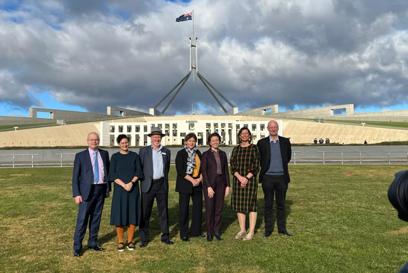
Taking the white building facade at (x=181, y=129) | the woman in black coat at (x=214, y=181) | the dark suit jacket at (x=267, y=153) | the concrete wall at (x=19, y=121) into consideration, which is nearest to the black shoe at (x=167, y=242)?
the woman in black coat at (x=214, y=181)

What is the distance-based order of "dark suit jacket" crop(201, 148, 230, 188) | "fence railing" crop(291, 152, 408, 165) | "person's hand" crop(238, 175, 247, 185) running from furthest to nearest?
"fence railing" crop(291, 152, 408, 165) → "dark suit jacket" crop(201, 148, 230, 188) → "person's hand" crop(238, 175, 247, 185)

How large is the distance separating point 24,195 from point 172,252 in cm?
743

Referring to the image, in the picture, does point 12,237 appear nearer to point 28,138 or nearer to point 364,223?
point 364,223

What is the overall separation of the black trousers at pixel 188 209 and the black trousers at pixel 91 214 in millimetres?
1256

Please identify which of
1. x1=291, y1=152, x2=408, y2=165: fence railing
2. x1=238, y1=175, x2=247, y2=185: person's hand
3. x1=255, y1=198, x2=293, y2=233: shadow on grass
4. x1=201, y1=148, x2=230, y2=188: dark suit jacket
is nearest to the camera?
x1=238, y1=175, x2=247, y2=185: person's hand

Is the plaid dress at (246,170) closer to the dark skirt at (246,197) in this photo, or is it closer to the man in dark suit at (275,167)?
the dark skirt at (246,197)

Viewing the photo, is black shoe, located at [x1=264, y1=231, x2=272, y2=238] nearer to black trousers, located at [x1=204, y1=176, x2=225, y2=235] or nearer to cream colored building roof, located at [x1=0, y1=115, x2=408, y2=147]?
black trousers, located at [x1=204, y1=176, x2=225, y2=235]

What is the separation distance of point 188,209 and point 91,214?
4.94ft

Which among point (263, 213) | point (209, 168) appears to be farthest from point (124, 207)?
point (263, 213)

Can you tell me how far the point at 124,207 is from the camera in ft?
19.0

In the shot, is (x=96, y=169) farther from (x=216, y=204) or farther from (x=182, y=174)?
(x=216, y=204)

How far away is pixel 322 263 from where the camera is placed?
4.93 m

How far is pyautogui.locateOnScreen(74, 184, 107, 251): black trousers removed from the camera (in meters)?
5.59

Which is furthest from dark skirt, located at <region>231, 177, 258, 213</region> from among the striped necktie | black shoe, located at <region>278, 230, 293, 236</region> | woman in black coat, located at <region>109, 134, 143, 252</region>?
the striped necktie
